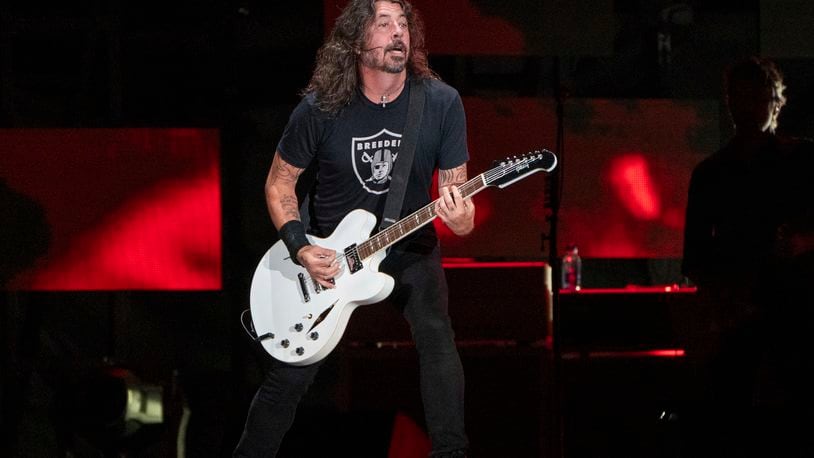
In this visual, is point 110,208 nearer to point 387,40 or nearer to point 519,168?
point 387,40

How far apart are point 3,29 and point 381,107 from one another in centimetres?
368

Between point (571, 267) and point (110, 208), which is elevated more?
point (110, 208)

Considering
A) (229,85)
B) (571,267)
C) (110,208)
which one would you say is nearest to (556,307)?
(571,267)

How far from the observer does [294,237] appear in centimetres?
384

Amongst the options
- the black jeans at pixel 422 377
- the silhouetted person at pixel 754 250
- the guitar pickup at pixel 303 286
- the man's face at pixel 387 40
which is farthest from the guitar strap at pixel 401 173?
the silhouetted person at pixel 754 250

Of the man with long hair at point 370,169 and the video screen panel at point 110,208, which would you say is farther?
the video screen panel at point 110,208

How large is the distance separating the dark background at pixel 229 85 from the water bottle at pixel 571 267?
18 cm

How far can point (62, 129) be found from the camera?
614 cm

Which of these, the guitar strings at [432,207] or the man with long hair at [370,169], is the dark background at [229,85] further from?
the guitar strings at [432,207]

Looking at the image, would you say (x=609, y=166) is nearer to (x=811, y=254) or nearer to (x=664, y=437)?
(x=811, y=254)

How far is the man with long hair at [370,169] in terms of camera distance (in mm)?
3717

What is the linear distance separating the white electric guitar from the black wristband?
5 cm

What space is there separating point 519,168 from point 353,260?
2.43ft

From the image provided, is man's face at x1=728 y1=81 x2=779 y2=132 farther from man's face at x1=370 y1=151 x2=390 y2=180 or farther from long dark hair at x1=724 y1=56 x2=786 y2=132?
man's face at x1=370 y1=151 x2=390 y2=180
